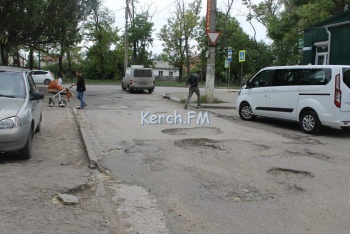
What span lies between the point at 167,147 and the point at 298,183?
3.05 metres

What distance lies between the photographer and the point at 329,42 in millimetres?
18656

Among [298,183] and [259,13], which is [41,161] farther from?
[259,13]

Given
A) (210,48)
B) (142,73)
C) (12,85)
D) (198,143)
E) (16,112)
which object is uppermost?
(210,48)

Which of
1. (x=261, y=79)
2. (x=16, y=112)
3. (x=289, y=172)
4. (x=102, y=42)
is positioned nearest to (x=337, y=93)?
(x=261, y=79)

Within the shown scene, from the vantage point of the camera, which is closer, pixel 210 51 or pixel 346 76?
pixel 346 76

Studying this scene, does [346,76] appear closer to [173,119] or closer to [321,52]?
[173,119]

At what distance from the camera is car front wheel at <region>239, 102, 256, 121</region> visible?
41.0 feet

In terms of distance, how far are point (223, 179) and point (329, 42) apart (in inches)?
608

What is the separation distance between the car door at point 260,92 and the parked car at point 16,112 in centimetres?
704

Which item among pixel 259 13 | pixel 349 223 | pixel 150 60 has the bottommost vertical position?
pixel 349 223

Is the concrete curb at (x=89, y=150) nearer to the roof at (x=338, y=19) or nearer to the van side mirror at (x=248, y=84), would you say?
the van side mirror at (x=248, y=84)

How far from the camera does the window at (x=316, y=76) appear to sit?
9.69 metres

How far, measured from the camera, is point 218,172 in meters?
6.18

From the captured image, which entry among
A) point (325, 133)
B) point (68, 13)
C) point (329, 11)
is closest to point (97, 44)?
point (68, 13)
